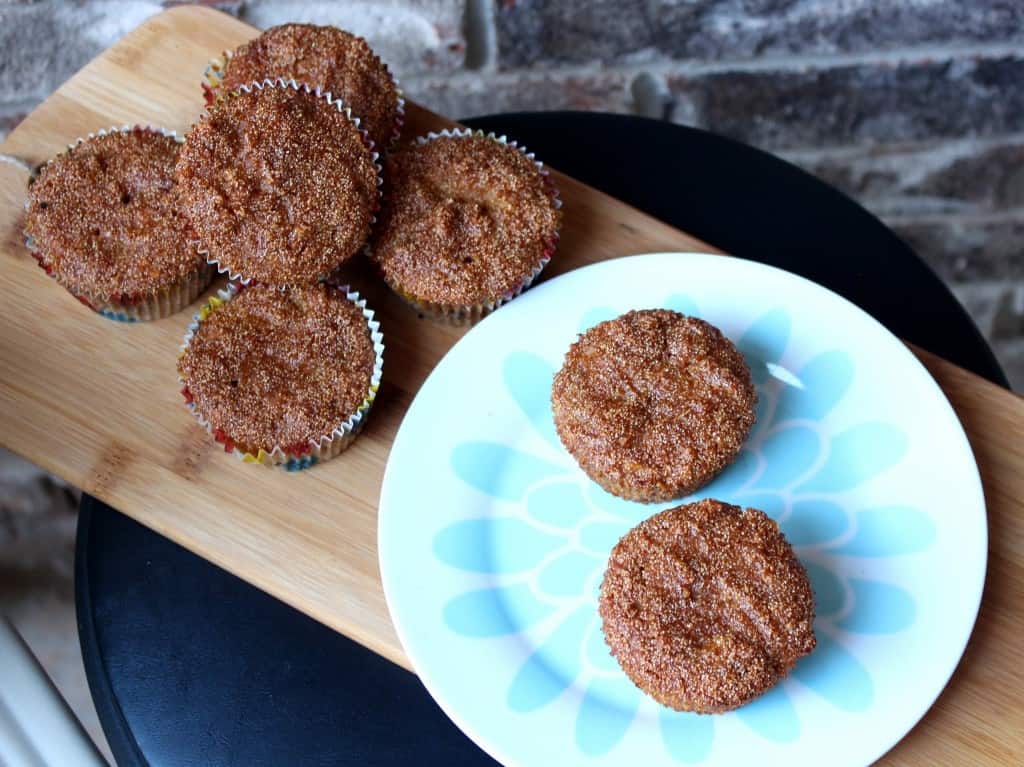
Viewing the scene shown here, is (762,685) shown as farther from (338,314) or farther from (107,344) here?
(107,344)

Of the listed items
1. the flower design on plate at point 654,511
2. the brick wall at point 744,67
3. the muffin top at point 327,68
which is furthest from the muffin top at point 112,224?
the brick wall at point 744,67

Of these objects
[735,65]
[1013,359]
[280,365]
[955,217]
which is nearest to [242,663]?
[280,365]

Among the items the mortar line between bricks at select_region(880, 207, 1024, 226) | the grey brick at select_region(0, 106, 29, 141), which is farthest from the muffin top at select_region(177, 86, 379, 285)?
the mortar line between bricks at select_region(880, 207, 1024, 226)

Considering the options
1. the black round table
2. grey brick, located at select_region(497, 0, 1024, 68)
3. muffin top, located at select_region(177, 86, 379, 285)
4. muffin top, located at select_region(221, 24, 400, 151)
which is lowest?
Result: the black round table

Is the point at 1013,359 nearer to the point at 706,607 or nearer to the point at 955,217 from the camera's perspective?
the point at 955,217

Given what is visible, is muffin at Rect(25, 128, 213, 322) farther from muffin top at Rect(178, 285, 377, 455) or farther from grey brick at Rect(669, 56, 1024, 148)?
grey brick at Rect(669, 56, 1024, 148)
